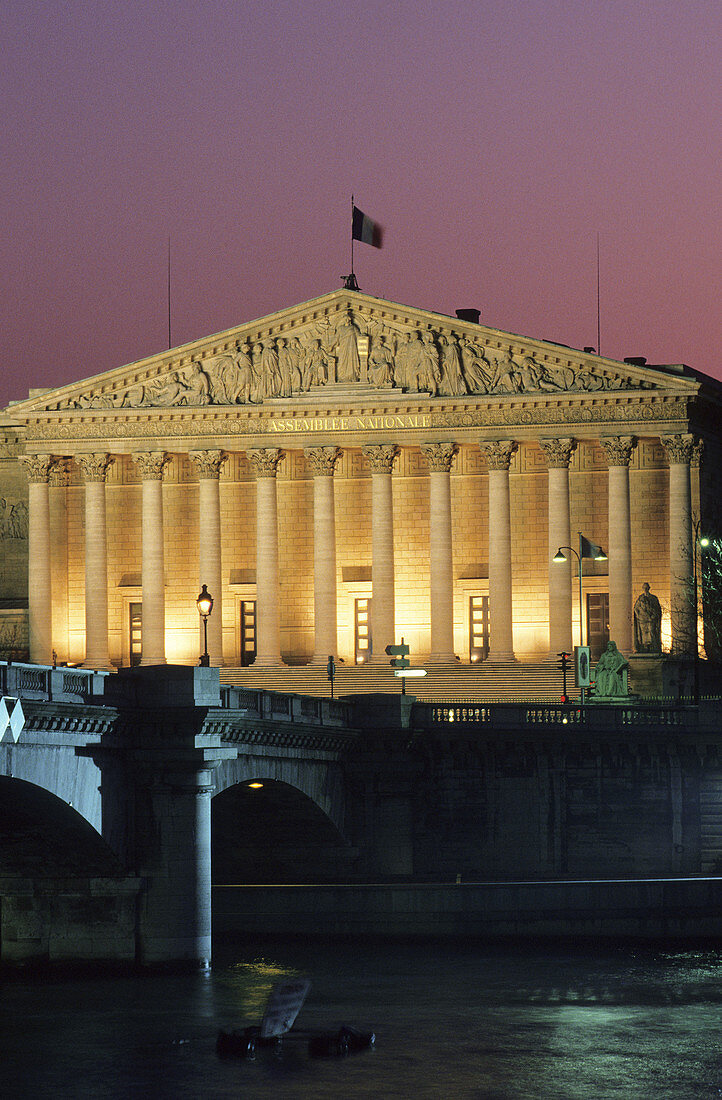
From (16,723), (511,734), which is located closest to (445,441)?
(511,734)

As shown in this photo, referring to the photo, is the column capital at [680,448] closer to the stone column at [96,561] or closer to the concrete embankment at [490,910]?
the stone column at [96,561]

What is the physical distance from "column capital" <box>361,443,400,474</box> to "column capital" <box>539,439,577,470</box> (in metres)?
6.69

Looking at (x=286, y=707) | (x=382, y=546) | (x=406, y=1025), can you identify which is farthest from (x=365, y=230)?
(x=406, y=1025)

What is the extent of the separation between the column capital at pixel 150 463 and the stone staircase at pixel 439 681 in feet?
32.6

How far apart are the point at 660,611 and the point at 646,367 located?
1071 cm

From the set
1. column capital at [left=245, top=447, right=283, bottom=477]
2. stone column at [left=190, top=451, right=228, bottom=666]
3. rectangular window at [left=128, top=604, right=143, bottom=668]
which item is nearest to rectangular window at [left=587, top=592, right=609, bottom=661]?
column capital at [left=245, top=447, right=283, bottom=477]

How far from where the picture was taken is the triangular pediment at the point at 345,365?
9794 cm

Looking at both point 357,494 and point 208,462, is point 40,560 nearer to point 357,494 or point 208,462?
point 208,462

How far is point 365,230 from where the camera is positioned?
9894cm

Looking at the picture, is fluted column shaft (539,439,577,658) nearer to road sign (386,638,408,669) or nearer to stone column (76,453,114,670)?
road sign (386,638,408,669)

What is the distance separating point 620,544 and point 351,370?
14080mm

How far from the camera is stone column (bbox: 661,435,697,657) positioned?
96125 millimetres

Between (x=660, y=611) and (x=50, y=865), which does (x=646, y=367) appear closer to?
(x=660, y=611)

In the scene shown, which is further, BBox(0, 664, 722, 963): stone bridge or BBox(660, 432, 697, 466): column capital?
BBox(660, 432, 697, 466): column capital
